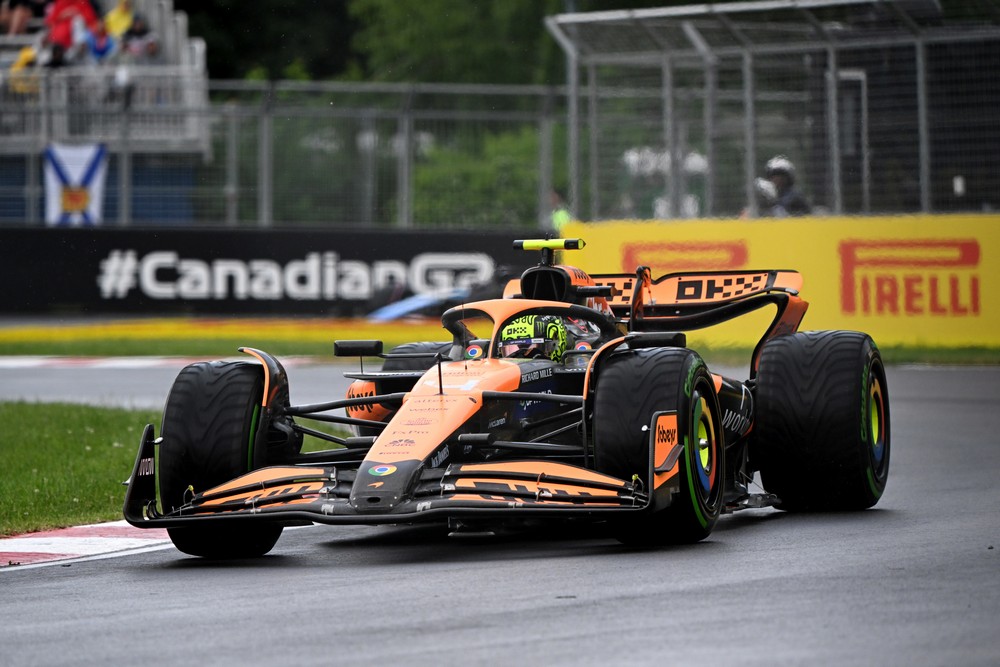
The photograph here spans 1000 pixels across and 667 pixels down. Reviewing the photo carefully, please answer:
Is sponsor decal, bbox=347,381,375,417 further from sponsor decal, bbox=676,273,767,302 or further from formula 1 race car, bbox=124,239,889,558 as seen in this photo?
sponsor decal, bbox=676,273,767,302

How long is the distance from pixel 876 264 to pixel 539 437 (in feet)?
39.1

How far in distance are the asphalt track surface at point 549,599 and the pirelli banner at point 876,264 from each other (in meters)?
9.80

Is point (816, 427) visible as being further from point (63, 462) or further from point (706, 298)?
point (63, 462)

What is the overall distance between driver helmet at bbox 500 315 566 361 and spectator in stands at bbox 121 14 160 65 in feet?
79.2

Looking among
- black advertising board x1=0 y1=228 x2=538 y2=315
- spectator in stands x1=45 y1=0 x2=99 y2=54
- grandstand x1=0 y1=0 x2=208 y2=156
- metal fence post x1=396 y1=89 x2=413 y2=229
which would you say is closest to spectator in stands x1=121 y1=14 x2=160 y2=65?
spectator in stands x1=45 y1=0 x2=99 y2=54

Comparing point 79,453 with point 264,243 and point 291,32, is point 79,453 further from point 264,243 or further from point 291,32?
point 291,32

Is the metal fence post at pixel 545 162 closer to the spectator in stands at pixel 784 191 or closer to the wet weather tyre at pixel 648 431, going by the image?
the spectator in stands at pixel 784 191

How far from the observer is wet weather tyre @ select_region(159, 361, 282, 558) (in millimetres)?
7672

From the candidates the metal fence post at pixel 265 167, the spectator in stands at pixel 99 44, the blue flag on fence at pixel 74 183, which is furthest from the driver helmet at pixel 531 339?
the spectator in stands at pixel 99 44

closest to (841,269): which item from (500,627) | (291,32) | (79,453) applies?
(79,453)

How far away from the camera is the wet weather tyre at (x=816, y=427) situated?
8562 millimetres

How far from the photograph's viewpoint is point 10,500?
9.84 meters

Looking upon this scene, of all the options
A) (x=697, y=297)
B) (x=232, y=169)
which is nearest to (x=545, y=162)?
(x=232, y=169)

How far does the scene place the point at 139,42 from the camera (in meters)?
31.4
